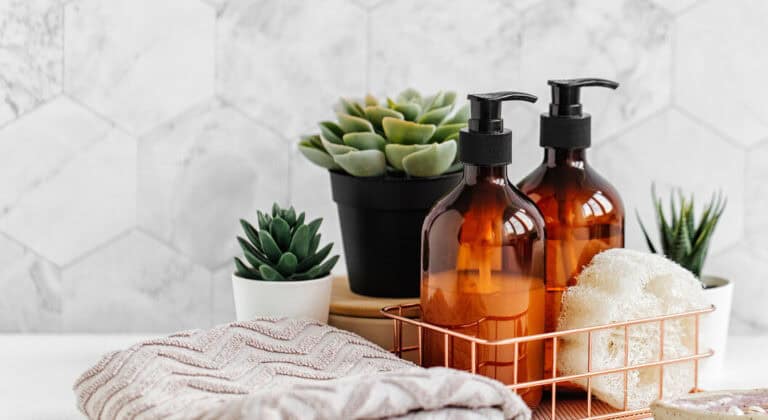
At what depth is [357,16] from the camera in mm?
1161

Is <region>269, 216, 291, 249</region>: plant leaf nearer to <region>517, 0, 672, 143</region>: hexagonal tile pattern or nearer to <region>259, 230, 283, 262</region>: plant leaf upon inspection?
<region>259, 230, 283, 262</region>: plant leaf

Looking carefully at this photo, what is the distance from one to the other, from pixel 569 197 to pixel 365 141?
0.18 meters

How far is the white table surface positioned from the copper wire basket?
0.22m

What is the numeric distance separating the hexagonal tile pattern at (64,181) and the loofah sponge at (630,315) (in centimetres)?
57

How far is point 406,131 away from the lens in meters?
0.90

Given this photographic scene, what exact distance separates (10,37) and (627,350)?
0.77m

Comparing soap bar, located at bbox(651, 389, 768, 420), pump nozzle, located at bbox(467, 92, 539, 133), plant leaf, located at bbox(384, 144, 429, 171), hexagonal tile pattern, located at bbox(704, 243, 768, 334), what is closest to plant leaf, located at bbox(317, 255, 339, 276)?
plant leaf, located at bbox(384, 144, 429, 171)

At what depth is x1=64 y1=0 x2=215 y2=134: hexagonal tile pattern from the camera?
3.77ft

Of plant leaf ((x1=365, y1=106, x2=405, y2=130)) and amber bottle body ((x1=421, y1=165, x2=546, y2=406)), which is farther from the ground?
plant leaf ((x1=365, y1=106, x2=405, y2=130))

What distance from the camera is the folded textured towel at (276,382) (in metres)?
0.63

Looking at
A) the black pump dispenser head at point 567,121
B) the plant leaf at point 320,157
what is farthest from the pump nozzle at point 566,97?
the plant leaf at point 320,157

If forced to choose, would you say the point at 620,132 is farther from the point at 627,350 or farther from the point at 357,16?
the point at 627,350

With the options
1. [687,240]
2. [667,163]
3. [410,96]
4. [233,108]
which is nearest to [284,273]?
[410,96]

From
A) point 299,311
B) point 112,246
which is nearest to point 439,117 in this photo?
point 299,311
